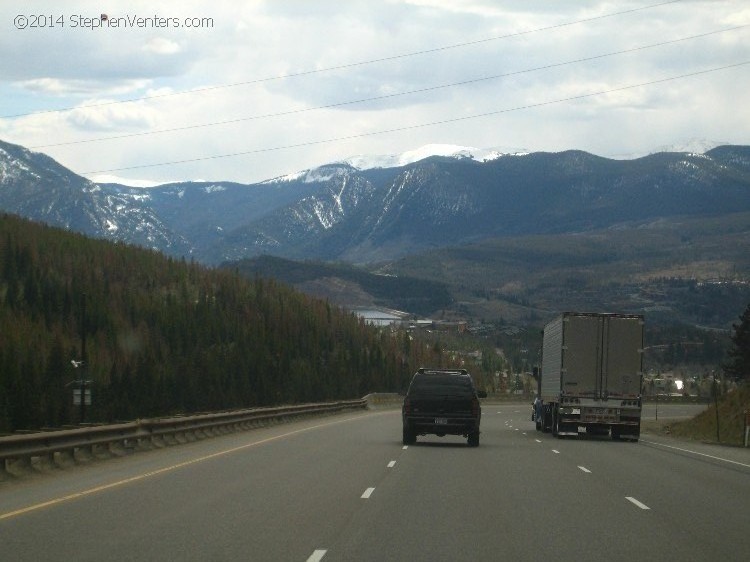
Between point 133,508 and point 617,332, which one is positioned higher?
point 617,332

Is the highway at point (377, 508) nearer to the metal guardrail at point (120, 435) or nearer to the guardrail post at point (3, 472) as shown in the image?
the guardrail post at point (3, 472)

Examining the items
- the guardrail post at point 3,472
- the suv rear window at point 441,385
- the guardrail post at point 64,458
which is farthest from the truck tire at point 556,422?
the guardrail post at point 3,472

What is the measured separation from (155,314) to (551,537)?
167761 millimetres

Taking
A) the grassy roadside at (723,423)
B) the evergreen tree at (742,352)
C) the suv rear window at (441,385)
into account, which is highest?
the evergreen tree at (742,352)

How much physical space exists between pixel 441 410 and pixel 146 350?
119892mm

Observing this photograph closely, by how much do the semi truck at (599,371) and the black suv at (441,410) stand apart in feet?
17.2

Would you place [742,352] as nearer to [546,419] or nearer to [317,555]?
[546,419]

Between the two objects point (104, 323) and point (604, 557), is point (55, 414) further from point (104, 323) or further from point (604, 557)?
point (604, 557)

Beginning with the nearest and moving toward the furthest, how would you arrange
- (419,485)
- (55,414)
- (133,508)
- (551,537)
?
(551,537) < (133,508) < (419,485) < (55,414)

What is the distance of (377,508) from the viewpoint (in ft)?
59.3

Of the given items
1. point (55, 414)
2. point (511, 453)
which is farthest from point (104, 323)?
point (511, 453)

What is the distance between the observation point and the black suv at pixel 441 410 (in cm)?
3525

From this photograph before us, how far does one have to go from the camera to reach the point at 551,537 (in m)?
15.2

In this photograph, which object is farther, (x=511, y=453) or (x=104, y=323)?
(x=104, y=323)
